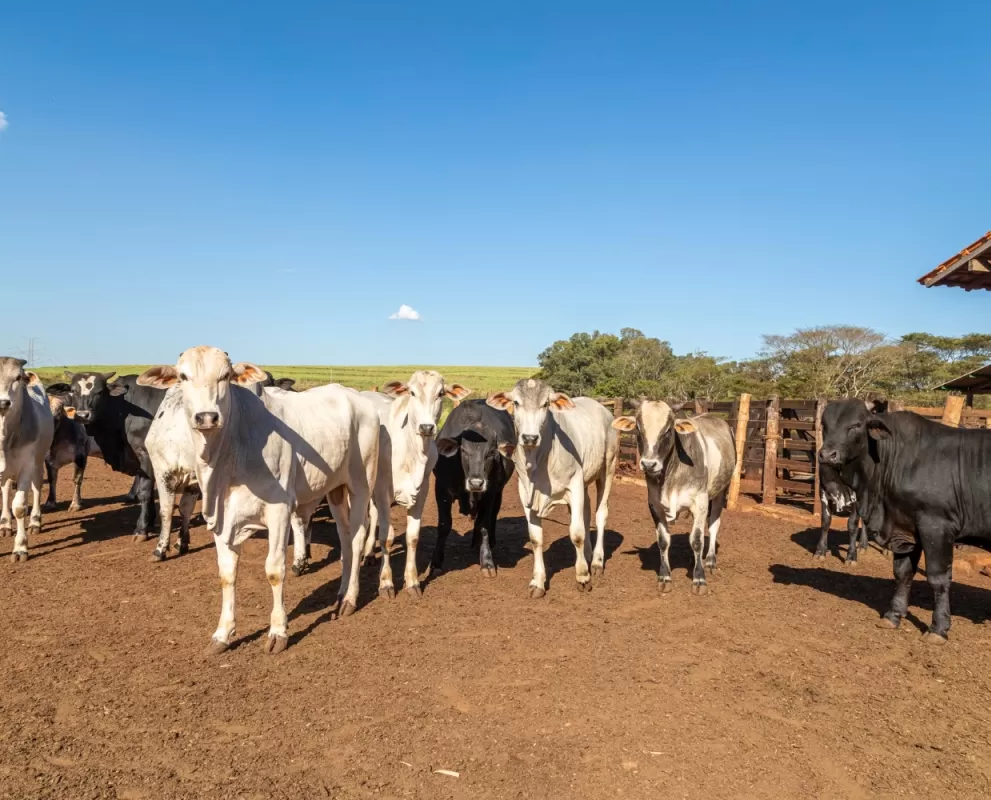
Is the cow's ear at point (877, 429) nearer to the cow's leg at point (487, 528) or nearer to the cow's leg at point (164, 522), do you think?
the cow's leg at point (487, 528)

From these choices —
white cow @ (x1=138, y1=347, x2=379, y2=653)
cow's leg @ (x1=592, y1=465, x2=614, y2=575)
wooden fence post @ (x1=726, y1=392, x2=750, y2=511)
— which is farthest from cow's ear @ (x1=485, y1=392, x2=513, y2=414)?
wooden fence post @ (x1=726, y1=392, x2=750, y2=511)

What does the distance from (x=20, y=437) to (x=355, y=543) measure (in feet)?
15.7

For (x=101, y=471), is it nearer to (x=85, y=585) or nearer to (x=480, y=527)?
(x=85, y=585)

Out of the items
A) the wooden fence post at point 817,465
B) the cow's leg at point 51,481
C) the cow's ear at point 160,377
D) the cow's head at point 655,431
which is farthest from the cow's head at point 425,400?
the wooden fence post at point 817,465

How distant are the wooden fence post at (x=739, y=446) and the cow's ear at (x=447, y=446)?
7.91 meters

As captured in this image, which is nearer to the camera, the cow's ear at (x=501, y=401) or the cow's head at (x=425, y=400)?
the cow's head at (x=425, y=400)

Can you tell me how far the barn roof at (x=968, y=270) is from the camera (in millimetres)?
8922

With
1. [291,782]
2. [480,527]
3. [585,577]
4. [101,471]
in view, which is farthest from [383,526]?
[101,471]

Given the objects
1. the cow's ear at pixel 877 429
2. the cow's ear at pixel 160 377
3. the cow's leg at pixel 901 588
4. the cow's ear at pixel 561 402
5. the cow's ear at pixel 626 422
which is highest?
the cow's ear at pixel 160 377

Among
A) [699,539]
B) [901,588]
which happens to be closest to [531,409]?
[699,539]

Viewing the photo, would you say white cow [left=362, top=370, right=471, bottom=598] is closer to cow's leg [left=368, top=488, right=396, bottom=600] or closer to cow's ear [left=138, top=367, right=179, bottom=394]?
cow's leg [left=368, top=488, right=396, bottom=600]

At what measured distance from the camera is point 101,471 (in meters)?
17.5

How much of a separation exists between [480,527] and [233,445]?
4.08m

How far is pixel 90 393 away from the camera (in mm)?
10008
